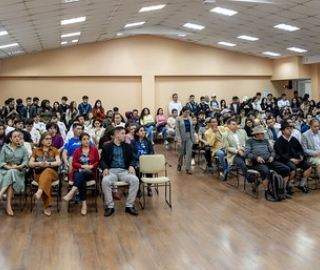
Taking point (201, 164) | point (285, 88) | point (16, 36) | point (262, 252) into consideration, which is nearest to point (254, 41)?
point (285, 88)

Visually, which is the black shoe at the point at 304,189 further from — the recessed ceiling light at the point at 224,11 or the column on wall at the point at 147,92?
the column on wall at the point at 147,92

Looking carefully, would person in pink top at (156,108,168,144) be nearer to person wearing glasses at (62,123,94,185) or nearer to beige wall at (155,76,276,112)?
beige wall at (155,76,276,112)

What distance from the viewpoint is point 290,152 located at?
609 cm

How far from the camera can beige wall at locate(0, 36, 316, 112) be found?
40.2 ft

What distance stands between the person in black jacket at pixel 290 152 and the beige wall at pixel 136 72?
24.5 ft

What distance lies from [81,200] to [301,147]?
3.59 metres

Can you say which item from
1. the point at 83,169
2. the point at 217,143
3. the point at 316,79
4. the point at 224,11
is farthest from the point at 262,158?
the point at 316,79

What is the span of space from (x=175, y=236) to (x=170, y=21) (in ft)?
26.4

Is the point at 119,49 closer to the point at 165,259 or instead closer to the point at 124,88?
the point at 124,88

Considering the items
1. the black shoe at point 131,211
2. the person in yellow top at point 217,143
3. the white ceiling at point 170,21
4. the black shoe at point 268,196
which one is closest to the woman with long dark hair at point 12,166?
the black shoe at point 131,211

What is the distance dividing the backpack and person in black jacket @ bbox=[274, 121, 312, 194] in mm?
358

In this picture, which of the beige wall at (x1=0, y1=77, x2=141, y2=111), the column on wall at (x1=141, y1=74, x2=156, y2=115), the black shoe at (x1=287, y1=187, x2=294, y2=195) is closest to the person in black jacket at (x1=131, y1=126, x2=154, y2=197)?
the black shoe at (x1=287, y1=187, x2=294, y2=195)

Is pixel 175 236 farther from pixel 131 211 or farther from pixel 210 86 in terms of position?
pixel 210 86

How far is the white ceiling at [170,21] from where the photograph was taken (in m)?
6.58
